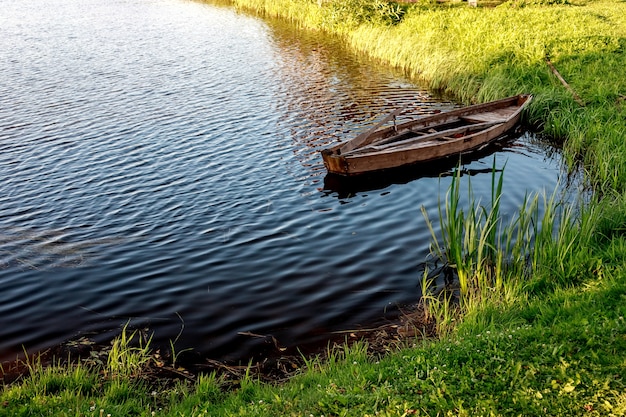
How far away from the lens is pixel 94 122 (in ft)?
62.0

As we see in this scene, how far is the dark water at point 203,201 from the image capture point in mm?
9062

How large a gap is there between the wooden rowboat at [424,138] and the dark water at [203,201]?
54 cm

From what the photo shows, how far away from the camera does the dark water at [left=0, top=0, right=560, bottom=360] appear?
906 centimetres

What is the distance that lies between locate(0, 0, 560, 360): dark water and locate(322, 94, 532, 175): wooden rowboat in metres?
0.54

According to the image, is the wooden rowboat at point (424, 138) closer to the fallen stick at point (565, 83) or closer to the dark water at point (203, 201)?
the dark water at point (203, 201)

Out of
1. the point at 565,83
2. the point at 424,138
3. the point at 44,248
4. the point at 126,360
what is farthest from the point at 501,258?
the point at 565,83

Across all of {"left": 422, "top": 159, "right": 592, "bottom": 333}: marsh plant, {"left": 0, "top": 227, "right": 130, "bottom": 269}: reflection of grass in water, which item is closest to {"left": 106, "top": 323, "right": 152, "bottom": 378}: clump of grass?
{"left": 0, "top": 227, "right": 130, "bottom": 269}: reflection of grass in water

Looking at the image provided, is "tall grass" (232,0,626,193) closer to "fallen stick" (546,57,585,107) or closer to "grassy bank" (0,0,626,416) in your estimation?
"fallen stick" (546,57,585,107)

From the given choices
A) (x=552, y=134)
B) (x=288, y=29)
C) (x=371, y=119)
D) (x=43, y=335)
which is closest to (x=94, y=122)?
(x=371, y=119)

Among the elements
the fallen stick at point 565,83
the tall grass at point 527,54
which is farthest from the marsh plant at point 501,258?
the fallen stick at point 565,83

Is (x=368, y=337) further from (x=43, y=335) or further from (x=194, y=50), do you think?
(x=194, y=50)

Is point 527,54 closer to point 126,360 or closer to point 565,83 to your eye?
point 565,83

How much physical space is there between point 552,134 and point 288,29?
2246 cm

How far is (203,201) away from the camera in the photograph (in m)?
13.2
